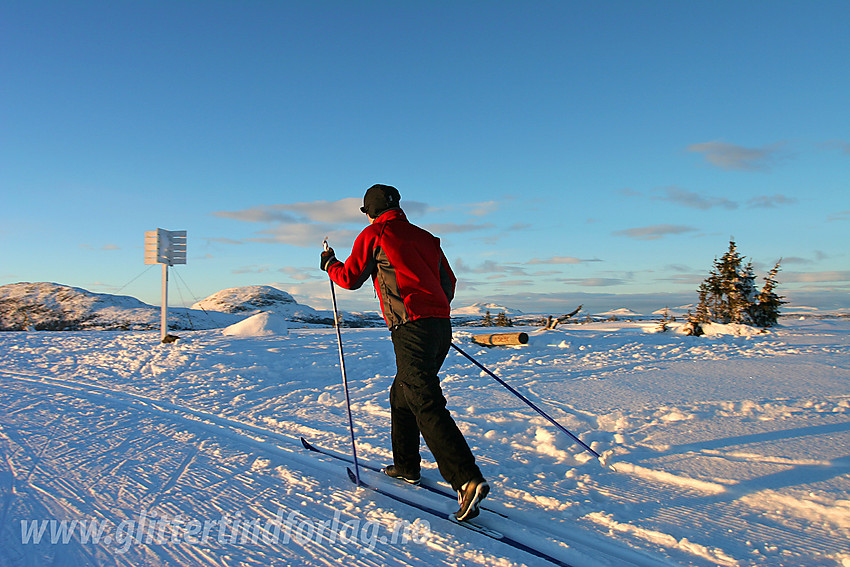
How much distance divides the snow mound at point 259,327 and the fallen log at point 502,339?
5438 mm

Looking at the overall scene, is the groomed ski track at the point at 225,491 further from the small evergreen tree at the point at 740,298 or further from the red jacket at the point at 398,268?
the small evergreen tree at the point at 740,298

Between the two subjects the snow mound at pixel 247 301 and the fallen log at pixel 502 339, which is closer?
the fallen log at pixel 502 339

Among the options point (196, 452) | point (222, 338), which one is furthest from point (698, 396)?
point (222, 338)

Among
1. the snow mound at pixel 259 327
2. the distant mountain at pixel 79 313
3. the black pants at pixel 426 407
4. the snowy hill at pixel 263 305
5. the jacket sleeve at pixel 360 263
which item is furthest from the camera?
the snowy hill at pixel 263 305

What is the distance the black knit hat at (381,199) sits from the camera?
334 cm

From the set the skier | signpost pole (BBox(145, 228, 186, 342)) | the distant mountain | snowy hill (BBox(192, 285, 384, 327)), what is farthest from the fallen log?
snowy hill (BBox(192, 285, 384, 327))

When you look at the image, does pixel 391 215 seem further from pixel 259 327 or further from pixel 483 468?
pixel 259 327

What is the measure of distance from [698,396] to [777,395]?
0.72 m

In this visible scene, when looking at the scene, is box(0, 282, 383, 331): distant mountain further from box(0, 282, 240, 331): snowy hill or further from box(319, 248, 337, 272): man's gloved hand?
box(319, 248, 337, 272): man's gloved hand

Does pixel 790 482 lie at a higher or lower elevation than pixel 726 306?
lower

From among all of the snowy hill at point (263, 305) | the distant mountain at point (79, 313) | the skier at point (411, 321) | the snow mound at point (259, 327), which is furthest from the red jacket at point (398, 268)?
the snowy hill at point (263, 305)

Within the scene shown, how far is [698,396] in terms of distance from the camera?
5113 mm

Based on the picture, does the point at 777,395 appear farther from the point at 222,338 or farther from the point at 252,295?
the point at 252,295

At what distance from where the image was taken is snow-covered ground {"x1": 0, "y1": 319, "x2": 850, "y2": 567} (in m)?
2.27
